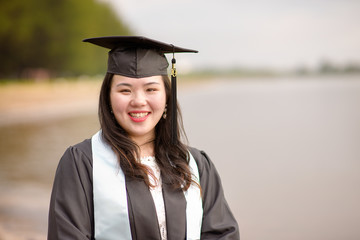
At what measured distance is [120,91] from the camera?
183cm

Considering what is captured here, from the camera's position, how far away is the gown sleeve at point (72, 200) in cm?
168

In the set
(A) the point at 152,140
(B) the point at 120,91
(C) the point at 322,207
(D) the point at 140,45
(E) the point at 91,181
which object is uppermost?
(D) the point at 140,45

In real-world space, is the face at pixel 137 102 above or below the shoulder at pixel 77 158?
above

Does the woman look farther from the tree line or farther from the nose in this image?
the tree line

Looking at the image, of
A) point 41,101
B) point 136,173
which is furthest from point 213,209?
point 41,101

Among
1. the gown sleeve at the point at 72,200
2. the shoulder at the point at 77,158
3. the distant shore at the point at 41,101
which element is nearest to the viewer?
the gown sleeve at the point at 72,200

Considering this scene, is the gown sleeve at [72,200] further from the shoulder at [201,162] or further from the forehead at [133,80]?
the shoulder at [201,162]

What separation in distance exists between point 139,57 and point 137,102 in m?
0.22

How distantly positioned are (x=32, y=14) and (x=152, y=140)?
18.3 metres

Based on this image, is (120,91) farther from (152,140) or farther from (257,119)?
(257,119)

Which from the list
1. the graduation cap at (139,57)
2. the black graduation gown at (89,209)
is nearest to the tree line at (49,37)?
the graduation cap at (139,57)

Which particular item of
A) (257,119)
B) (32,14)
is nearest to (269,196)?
(257,119)

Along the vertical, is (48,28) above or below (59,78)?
above

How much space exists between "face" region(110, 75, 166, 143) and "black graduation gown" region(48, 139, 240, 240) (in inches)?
8.5
